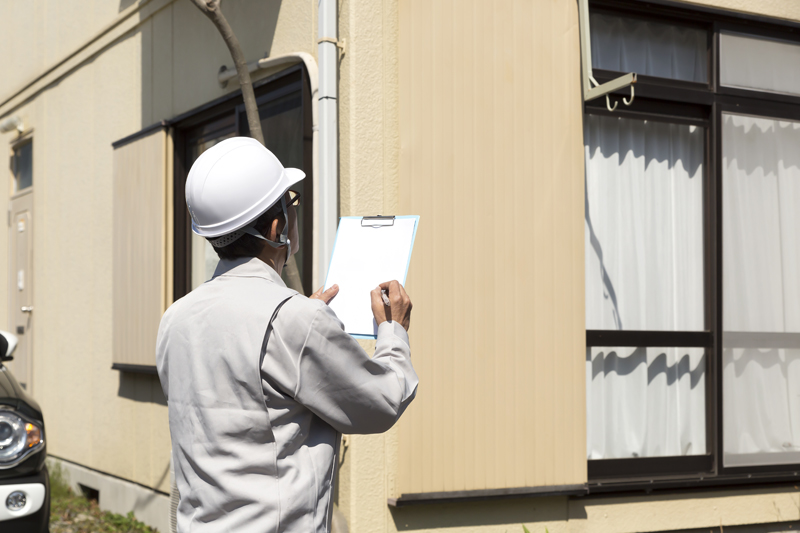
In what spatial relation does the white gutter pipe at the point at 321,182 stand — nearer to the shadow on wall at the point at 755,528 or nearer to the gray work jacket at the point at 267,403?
the gray work jacket at the point at 267,403

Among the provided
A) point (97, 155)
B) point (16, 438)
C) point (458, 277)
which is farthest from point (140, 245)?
point (458, 277)

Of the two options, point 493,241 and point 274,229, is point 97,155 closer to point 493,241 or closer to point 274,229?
point 493,241

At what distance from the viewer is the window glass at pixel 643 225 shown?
5105 mm

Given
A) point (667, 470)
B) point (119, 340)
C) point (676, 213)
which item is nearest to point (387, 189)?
point (676, 213)

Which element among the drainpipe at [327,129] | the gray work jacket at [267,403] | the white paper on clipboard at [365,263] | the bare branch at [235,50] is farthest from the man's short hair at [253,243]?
the drainpipe at [327,129]

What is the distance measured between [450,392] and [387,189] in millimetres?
1108

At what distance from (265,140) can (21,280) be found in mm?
4934

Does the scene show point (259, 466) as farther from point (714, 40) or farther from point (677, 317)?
point (714, 40)

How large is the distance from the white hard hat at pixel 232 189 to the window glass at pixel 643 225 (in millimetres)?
3366

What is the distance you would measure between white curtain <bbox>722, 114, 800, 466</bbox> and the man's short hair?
4093mm

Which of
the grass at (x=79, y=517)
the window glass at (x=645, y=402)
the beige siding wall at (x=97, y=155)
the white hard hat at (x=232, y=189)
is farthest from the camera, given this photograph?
the grass at (x=79, y=517)

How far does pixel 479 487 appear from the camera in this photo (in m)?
4.52

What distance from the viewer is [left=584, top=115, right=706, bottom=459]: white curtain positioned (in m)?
5.09

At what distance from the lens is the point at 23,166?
9.40m
